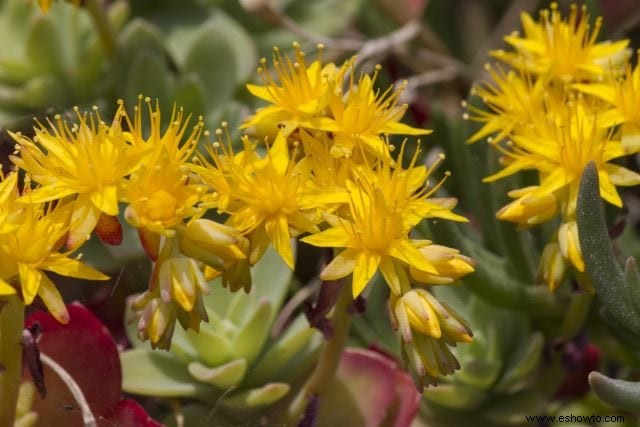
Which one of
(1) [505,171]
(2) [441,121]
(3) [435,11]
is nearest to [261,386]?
(1) [505,171]

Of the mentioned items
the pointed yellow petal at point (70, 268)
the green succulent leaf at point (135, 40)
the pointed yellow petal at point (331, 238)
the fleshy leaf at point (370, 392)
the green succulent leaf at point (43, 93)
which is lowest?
the fleshy leaf at point (370, 392)

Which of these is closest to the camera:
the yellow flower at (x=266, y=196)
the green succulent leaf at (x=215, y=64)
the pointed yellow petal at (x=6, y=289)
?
the pointed yellow petal at (x=6, y=289)

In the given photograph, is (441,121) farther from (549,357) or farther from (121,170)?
(121,170)

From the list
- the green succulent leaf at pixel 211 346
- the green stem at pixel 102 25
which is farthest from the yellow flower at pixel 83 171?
the green stem at pixel 102 25

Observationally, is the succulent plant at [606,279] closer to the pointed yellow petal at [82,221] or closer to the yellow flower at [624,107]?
the yellow flower at [624,107]

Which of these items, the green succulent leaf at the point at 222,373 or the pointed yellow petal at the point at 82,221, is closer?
the pointed yellow petal at the point at 82,221
